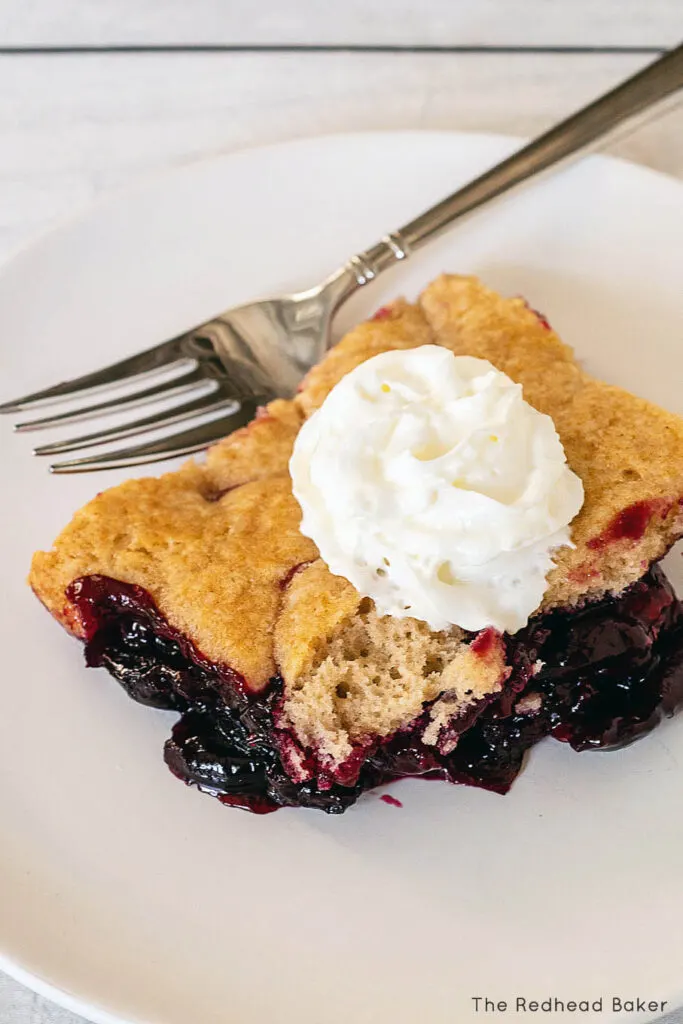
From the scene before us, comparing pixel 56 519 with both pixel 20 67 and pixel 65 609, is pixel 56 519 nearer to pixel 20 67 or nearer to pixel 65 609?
pixel 65 609

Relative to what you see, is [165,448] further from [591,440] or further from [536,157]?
[536,157]

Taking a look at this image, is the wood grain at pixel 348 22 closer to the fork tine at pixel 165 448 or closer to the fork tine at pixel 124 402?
the fork tine at pixel 124 402

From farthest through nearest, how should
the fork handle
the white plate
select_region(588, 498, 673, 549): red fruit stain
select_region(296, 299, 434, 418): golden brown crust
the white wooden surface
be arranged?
the white wooden surface, the fork handle, select_region(296, 299, 434, 418): golden brown crust, select_region(588, 498, 673, 549): red fruit stain, the white plate

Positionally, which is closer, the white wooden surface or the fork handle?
the fork handle

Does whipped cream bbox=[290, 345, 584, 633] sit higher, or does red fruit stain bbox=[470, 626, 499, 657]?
whipped cream bbox=[290, 345, 584, 633]

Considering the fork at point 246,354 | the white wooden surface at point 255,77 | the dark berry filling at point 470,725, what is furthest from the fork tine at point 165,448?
the white wooden surface at point 255,77

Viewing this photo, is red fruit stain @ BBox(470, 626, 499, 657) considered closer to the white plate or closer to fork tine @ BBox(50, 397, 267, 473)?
the white plate

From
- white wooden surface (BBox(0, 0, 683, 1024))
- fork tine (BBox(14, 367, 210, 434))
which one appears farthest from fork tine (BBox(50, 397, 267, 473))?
white wooden surface (BBox(0, 0, 683, 1024))
